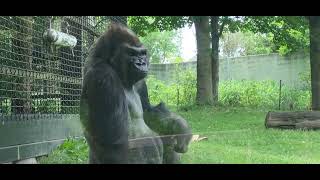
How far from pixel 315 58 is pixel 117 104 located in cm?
130

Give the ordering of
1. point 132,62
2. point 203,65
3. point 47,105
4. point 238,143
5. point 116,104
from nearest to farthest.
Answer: point 116,104, point 132,62, point 238,143, point 203,65, point 47,105

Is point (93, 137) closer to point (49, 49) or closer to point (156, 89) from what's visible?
point (156, 89)

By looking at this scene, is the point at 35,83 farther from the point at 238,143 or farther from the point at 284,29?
the point at 284,29

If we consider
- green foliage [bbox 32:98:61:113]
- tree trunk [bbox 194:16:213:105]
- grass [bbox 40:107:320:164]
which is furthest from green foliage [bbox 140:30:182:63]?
green foliage [bbox 32:98:61:113]

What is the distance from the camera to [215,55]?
131 inches

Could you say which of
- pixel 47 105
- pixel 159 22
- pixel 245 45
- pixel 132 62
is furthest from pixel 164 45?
pixel 47 105

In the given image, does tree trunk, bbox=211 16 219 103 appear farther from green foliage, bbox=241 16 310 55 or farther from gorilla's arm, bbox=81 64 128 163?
gorilla's arm, bbox=81 64 128 163

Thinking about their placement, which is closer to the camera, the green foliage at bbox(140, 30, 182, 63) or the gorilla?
the gorilla

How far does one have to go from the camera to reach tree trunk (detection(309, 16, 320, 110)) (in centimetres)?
318

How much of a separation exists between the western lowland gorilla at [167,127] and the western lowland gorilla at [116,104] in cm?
3

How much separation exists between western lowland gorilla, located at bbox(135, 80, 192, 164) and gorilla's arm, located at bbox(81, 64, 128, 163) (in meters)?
0.18

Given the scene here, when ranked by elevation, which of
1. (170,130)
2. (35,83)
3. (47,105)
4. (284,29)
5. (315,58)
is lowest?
(170,130)
